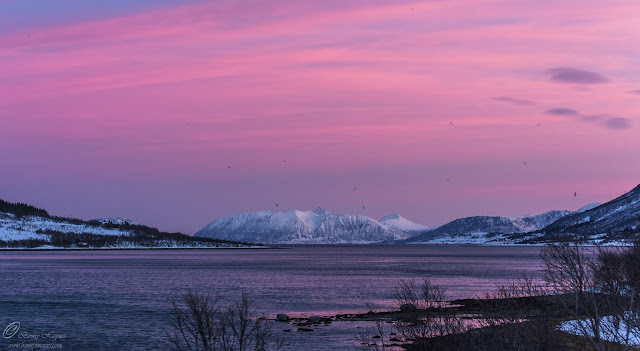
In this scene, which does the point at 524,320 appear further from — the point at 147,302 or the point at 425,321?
the point at 147,302

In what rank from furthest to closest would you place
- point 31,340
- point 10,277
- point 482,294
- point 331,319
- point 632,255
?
point 10,277, point 482,294, point 331,319, point 31,340, point 632,255

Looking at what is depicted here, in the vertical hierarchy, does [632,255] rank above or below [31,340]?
above

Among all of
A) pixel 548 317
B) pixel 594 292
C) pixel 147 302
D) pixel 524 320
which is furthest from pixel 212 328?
pixel 147 302

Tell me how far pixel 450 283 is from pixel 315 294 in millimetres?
32267

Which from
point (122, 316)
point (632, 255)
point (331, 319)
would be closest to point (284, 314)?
point (331, 319)

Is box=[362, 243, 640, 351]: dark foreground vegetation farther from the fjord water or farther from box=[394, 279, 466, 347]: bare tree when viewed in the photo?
the fjord water

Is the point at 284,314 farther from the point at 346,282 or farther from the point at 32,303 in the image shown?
the point at 346,282

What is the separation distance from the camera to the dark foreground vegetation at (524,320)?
2733 cm

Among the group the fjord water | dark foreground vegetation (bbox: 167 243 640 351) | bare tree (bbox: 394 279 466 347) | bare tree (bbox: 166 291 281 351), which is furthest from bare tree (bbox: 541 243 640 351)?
the fjord water

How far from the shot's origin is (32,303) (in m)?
87.5

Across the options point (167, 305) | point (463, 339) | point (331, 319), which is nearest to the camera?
point (463, 339)

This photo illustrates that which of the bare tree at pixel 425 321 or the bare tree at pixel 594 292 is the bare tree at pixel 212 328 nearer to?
the bare tree at pixel 425 321

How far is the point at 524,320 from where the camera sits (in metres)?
43.6

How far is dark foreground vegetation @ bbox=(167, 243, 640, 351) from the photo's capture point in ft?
89.7
